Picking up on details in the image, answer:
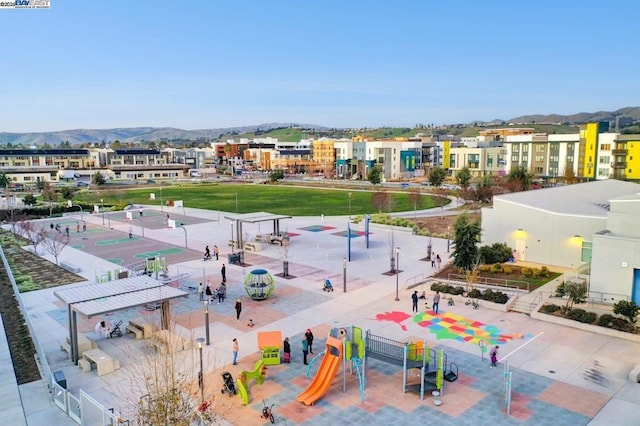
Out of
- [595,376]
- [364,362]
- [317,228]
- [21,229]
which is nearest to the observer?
[364,362]

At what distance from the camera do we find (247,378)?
18406 mm

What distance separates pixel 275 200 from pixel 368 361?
2562 inches

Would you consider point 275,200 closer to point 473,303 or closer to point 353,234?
point 353,234

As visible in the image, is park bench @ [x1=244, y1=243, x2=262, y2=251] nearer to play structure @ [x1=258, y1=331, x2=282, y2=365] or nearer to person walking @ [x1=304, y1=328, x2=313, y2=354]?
person walking @ [x1=304, y1=328, x2=313, y2=354]

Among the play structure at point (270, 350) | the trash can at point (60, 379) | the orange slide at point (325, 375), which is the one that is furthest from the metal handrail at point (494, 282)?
the trash can at point (60, 379)

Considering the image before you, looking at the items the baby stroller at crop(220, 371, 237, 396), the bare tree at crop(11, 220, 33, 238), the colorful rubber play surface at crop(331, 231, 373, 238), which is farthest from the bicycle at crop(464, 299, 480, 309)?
the bare tree at crop(11, 220, 33, 238)

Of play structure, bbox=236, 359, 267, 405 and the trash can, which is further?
the trash can

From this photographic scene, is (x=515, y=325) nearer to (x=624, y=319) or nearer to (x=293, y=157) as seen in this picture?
(x=624, y=319)

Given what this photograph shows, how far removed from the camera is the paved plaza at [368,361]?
16844 millimetres

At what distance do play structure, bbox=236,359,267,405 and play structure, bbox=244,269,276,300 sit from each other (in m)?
9.21

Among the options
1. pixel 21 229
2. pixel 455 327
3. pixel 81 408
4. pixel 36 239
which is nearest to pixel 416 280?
pixel 455 327

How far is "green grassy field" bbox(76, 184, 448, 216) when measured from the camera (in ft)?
235

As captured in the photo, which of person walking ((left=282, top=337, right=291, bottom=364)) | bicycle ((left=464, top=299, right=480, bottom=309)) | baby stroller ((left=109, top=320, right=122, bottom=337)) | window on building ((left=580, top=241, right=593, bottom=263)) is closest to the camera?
person walking ((left=282, top=337, right=291, bottom=364))

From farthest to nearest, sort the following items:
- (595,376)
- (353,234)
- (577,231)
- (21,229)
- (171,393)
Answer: (21,229) → (353,234) → (577,231) → (595,376) → (171,393)
